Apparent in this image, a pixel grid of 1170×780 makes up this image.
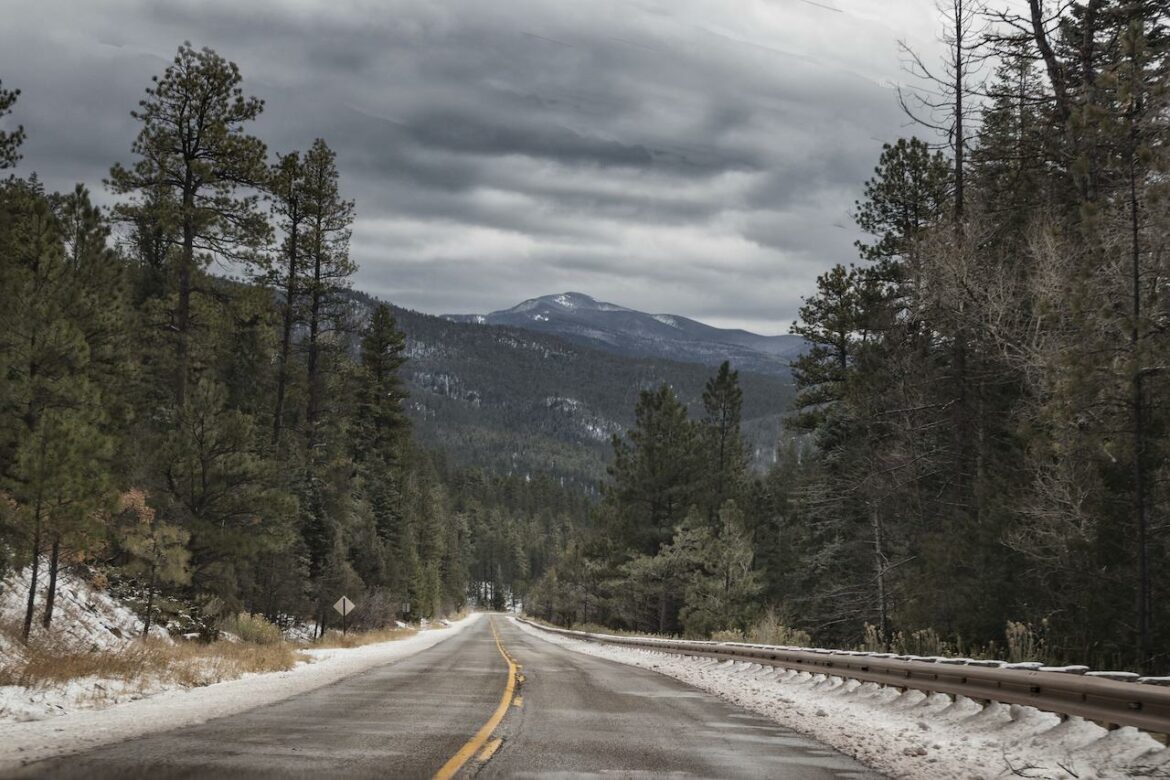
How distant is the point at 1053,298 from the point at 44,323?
20.5 metres

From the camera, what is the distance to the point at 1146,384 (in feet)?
51.5

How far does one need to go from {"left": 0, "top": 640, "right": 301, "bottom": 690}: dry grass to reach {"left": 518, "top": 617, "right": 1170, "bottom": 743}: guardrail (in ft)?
→ 33.9

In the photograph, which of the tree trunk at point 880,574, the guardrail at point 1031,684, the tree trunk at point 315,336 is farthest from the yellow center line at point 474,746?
the tree trunk at point 315,336

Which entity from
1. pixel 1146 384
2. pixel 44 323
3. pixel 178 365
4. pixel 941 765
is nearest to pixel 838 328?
pixel 1146 384

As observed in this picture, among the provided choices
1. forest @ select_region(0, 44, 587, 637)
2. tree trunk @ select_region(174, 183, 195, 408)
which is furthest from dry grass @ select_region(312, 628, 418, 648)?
tree trunk @ select_region(174, 183, 195, 408)

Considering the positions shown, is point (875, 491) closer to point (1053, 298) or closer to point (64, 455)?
point (1053, 298)

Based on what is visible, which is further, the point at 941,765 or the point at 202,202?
the point at 202,202

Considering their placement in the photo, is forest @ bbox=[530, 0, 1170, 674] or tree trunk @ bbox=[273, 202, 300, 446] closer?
forest @ bbox=[530, 0, 1170, 674]

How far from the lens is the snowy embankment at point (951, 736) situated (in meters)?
7.59

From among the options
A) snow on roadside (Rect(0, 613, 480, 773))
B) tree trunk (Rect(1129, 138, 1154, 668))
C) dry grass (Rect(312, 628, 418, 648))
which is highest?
tree trunk (Rect(1129, 138, 1154, 668))

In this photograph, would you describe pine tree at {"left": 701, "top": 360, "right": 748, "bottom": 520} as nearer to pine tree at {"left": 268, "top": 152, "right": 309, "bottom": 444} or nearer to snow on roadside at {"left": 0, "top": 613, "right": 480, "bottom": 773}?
pine tree at {"left": 268, "top": 152, "right": 309, "bottom": 444}

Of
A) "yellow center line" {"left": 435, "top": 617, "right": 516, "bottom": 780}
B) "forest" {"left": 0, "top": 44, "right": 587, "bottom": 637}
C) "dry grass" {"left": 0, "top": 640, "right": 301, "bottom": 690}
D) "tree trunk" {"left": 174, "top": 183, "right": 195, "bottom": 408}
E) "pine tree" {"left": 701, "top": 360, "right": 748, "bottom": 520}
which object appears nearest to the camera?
"yellow center line" {"left": 435, "top": 617, "right": 516, "bottom": 780}

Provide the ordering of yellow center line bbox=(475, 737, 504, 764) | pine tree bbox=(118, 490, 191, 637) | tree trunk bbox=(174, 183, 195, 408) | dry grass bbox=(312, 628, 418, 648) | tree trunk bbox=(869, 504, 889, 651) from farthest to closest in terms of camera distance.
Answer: dry grass bbox=(312, 628, 418, 648), tree trunk bbox=(869, 504, 889, 651), tree trunk bbox=(174, 183, 195, 408), pine tree bbox=(118, 490, 191, 637), yellow center line bbox=(475, 737, 504, 764)

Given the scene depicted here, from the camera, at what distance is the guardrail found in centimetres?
765
